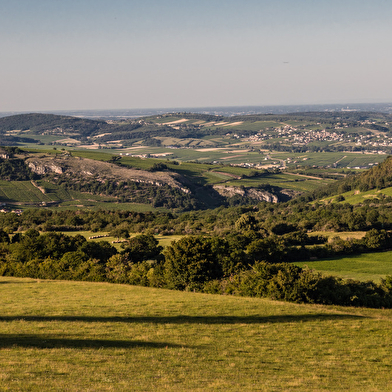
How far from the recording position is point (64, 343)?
2592 centimetres

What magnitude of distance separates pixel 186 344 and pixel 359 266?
53.5m

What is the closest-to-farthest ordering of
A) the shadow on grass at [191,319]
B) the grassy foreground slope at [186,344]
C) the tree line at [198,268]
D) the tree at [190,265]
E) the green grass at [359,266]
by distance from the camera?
the grassy foreground slope at [186,344] → the shadow on grass at [191,319] → the tree line at [198,268] → the tree at [190,265] → the green grass at [359,266]

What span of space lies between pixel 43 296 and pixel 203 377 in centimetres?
2657

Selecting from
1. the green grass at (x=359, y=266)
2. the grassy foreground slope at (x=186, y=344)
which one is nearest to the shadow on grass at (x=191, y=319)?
the grassy foreground slope at (x=186, y=344)

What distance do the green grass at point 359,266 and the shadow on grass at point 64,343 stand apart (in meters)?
44.7

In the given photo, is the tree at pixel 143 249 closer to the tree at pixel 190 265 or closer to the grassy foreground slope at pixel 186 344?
the tree at pixel 190 265

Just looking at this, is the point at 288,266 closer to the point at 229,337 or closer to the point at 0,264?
the point at 229,337

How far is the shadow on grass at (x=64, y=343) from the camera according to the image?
82.8 feet

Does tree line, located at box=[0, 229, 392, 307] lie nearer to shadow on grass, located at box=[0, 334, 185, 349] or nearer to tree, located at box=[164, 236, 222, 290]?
tree, located at box=[164, 236, 222, 290]

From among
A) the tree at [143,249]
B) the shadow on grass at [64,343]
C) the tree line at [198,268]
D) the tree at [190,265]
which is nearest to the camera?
the shadow on grass at [64,343]

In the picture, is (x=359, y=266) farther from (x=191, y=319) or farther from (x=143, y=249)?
(x=191, y=319)

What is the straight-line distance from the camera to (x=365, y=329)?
1312 inches

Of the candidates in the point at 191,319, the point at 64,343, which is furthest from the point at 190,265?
the point at 64,343

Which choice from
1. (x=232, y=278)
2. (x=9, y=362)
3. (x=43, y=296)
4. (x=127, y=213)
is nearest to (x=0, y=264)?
(x=43, y=296)
